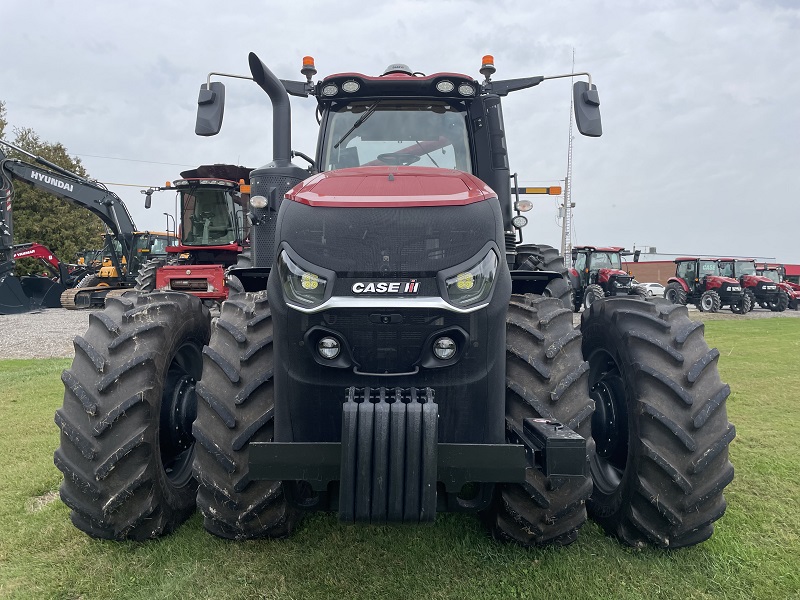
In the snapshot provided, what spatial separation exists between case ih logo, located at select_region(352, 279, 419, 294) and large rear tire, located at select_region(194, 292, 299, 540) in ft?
2.23

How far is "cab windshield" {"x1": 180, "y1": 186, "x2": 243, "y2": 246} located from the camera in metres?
12.6

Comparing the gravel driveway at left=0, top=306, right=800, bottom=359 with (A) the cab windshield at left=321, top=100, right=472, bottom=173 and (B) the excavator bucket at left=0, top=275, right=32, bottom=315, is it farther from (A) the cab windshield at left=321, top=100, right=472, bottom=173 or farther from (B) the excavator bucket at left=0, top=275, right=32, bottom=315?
(A) the cab windshield at left=321, top=100, right=472, bottom=173

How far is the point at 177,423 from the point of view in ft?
10.8

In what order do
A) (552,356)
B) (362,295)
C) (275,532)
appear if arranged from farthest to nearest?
1. (275,532)
2. (552,356)
3. (362,295)

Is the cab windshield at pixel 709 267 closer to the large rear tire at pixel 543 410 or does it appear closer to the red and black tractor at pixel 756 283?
the red and black tractor at pixel 756 283

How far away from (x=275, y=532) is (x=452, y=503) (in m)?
0.96

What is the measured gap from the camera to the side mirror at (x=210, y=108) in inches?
138

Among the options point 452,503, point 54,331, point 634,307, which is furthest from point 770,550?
point 54,331

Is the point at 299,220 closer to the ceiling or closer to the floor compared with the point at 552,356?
closer to the ceiling

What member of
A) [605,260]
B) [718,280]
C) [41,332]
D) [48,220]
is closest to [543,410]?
[41,332]

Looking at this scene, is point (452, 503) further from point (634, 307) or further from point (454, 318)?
point (634, 307)

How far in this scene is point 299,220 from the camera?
237 cm

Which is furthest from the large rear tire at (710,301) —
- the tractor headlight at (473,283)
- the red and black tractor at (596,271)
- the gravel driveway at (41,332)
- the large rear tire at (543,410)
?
the tractor headlight at (473,283)

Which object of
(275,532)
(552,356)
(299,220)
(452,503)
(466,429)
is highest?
(299,220)
